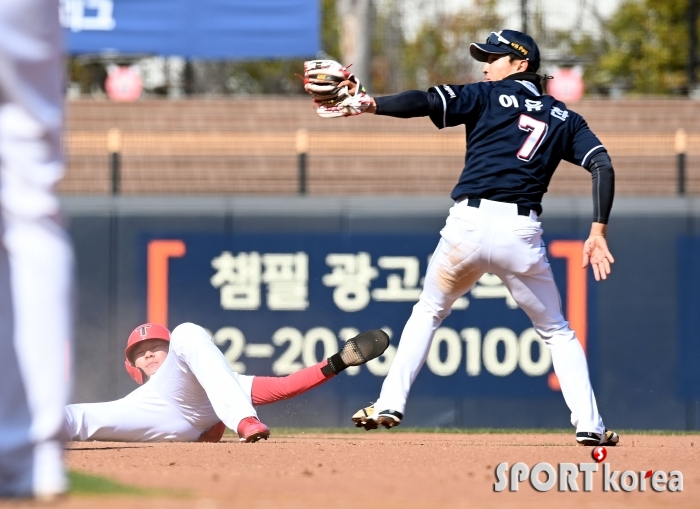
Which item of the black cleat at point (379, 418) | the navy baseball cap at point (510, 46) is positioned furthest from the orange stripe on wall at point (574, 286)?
the black cleat at point (379, 418)

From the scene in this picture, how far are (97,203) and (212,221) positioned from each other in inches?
32.8

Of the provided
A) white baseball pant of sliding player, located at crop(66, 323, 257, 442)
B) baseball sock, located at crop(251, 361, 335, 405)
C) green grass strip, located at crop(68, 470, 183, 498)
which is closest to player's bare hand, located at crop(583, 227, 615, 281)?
baseball sock, located at crop(251, 361, 335, 405)

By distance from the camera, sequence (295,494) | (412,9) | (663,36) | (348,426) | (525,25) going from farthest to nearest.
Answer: (663,36) < (412,9) < (525,25) < (348,426) < (295,494)

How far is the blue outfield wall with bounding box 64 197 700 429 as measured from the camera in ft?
27.5

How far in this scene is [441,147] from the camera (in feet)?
36.5

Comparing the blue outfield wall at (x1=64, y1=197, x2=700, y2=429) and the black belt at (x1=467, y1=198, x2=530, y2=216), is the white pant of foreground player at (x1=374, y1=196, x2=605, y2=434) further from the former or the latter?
the blue outfield wall at (x1=64, y1=197, x2=700, y2=429)

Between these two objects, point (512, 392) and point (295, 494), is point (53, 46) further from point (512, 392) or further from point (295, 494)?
point (512, 392)

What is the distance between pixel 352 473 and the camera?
12.6ft

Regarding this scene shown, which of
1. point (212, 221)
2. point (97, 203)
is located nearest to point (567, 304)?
point (212, 221)

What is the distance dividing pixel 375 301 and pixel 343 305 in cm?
23

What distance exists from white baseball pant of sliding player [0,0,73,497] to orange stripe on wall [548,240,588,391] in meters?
5.94

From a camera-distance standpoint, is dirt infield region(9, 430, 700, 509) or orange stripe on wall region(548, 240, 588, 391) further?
orange stripe on wall region(548, 240, 588, 391)

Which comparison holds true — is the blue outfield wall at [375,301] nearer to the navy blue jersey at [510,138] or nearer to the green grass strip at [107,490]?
the navy blue jersey at [510,138]

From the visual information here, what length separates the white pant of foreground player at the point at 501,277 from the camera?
5160mm
